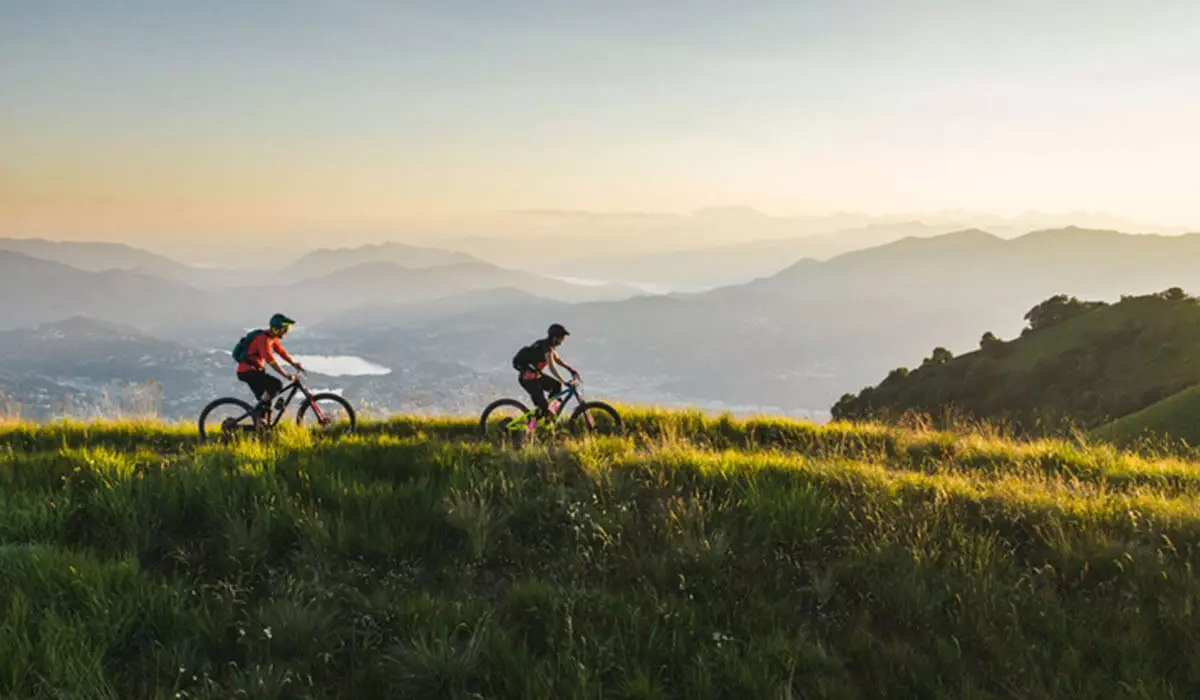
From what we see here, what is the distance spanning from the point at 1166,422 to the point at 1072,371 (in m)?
54.1

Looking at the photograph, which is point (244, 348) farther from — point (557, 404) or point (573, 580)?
point (573, 580)

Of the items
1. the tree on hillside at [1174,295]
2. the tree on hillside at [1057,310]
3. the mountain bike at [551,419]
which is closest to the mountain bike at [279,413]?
the mountain bike at [551,419]

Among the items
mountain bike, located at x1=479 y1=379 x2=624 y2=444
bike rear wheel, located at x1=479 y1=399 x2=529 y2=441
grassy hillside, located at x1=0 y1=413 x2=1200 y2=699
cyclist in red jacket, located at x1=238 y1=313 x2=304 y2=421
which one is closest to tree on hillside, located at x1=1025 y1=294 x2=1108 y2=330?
mountain bike, located at x1=479 y1=379 x2=624 y2=444

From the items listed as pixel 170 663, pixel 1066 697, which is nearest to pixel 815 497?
pixel 1066 697

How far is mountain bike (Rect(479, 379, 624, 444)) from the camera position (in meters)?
11.5

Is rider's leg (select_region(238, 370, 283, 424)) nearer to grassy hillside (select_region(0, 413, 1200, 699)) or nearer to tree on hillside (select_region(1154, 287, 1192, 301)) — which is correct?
grassy hillside (select_region(0, 413, 1200, 699))

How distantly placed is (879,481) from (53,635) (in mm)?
7411

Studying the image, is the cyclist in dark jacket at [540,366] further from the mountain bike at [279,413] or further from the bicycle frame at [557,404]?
the mountain bike at [279,413]

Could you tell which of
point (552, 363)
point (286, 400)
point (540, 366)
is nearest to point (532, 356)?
point (540, 366)

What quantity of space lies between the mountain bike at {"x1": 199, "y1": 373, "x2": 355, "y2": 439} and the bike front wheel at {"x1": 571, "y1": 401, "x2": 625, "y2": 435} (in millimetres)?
4315

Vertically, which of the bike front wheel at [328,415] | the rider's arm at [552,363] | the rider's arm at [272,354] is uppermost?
the rider's arm at [272,354]

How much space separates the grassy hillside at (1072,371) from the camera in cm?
7119

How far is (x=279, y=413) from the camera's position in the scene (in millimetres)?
12031

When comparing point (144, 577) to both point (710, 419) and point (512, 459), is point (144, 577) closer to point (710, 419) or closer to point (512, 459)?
point (512, 459)
